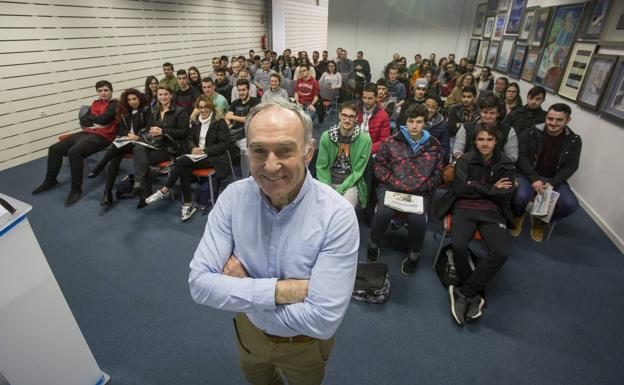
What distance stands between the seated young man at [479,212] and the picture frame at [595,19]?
3.17 meters

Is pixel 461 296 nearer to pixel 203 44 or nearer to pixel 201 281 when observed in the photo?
pixel 201 281

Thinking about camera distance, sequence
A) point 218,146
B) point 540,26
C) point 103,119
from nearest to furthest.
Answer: point 218,146 < point 103,119 < point 540,26

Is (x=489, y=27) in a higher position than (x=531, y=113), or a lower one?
higher

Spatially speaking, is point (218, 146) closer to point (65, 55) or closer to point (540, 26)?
point (65, 55)

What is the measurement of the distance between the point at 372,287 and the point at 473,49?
10265 mm

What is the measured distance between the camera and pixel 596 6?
428 centimetres

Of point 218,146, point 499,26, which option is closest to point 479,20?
point 499,26

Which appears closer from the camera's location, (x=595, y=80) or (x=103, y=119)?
(x=595, y=80)

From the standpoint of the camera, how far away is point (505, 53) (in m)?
7.64

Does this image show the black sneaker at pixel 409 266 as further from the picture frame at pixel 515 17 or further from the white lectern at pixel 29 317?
the picture frame at pixel 515 17

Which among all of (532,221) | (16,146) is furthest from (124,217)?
(532,221)

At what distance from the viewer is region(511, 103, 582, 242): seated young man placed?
3.27 metres

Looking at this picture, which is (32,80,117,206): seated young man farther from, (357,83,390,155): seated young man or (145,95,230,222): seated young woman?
(357,83,390,155): seated young man

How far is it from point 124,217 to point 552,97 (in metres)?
6.99
